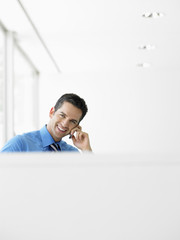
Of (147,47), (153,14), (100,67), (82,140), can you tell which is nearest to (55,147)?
(82,140)

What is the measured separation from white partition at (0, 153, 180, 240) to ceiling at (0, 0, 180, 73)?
3.16 meters

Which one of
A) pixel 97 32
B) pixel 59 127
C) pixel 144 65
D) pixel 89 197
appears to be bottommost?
pixel 89 197

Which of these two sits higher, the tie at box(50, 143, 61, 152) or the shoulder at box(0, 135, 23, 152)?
the tie at box(50, 143, 61, 152)

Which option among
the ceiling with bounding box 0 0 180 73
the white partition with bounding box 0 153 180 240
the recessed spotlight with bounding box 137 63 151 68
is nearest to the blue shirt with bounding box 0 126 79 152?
the white partition with bounding box 0 153 180 240

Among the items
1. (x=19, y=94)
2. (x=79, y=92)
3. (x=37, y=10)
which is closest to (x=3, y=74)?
(x=37, y=10)

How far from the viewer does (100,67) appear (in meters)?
6.13

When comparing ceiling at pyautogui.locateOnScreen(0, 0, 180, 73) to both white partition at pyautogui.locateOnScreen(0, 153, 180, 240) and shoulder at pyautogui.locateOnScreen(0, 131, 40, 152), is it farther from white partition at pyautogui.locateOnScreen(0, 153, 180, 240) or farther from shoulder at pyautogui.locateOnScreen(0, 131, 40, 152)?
white partition at pyautogui.locateOnScreen(0, 153, 180, 240)

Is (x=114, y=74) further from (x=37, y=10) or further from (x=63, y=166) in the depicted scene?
(x=63, y=166)

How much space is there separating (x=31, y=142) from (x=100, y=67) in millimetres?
4445

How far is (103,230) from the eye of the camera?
0.54 metres

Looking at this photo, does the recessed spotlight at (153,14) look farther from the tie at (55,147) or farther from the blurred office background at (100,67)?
the tie at (55,147)

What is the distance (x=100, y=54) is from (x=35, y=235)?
4.94 metres

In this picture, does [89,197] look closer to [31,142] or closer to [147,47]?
[31,142]

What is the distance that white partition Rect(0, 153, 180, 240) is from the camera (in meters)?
0.54
